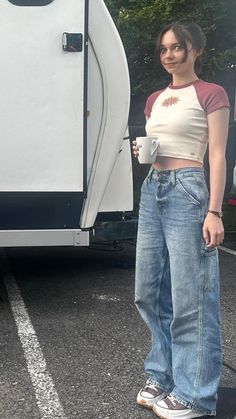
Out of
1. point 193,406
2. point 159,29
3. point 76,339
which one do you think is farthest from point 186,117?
point 159,29

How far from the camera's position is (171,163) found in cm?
294

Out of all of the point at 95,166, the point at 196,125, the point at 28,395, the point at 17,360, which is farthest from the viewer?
the point at 95,166

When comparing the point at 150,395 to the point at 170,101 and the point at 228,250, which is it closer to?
the point at 170,101

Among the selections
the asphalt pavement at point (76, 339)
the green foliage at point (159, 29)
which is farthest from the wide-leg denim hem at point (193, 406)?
the green foliage at point (159, 29)

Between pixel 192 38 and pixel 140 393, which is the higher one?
pixel 192 38

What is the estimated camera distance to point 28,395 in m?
3.35

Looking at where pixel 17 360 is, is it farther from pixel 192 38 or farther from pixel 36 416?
pixel 192 38

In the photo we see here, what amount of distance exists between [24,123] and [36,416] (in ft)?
6.90

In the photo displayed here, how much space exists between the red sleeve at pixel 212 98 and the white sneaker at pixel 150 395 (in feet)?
4.90

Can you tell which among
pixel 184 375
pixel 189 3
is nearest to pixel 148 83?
pixel 189 3

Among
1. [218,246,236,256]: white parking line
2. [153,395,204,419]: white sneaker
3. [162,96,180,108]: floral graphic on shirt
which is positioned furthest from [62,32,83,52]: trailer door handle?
[218,246,236,256]: white parking line

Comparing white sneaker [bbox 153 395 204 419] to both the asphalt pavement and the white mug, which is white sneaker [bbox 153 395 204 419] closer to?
the asphalt pavement

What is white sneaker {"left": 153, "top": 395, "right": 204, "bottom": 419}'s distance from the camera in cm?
301

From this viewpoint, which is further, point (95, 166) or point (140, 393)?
point (95, 166)
